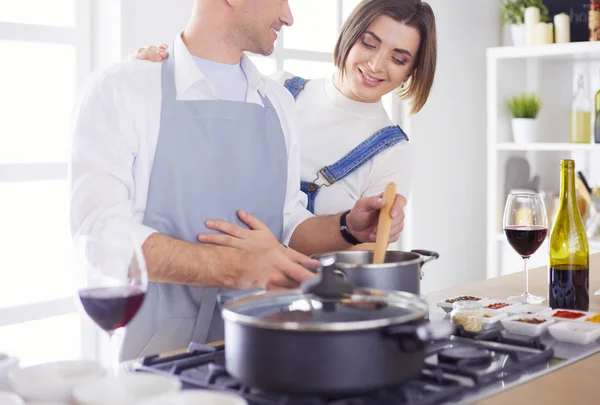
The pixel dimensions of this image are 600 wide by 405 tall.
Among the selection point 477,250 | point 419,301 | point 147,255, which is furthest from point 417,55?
point 477,250

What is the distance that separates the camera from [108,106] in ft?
5.70

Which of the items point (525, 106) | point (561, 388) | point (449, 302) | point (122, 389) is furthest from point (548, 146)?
point (122, 389)

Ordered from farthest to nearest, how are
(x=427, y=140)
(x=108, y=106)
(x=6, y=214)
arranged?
(x=427, y=140) → (x=6, y=214) → (x=108, y=106)

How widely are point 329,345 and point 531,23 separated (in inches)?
161

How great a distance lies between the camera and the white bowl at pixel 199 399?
3.09 feet

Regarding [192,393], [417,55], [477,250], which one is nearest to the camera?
[192,393]

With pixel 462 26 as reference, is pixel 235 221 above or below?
below

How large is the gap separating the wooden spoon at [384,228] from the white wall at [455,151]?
3.03 meters

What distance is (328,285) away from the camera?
1.12 m

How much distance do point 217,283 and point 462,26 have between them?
371 cm

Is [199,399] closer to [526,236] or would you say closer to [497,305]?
[497,305]

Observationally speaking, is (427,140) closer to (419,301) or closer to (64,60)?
(64,60)

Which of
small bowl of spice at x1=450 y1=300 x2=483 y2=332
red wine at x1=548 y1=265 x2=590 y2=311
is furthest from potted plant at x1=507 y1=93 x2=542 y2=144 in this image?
small bowl of spice at x1=450 y1=300 x2=483 y2=332

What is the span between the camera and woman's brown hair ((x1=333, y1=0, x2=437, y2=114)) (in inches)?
96.0
